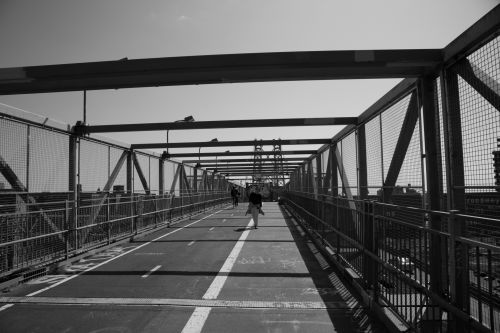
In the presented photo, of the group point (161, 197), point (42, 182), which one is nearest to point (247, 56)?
point (42, 182)

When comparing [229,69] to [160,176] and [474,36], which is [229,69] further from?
[160,176]

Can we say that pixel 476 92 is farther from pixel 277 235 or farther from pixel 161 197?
pixel 161 197

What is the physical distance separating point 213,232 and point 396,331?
1106 centimetres

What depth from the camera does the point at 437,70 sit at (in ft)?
17.0

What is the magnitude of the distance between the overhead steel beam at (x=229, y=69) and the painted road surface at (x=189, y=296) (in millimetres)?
3455

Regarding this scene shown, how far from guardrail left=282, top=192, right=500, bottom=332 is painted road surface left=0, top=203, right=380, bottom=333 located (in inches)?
19.1

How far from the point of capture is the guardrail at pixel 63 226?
24.3 feet

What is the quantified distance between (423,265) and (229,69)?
369 centimetres

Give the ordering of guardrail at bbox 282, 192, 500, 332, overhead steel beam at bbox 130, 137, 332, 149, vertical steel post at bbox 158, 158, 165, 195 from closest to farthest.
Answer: guardrail at bbox 282, 192, 500, 332
overhead steel beam at bbox 130, 137, 332, 149
vertical steel post at bbox 158, 158, 165, 195

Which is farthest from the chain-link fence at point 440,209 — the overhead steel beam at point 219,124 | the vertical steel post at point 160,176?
the vertical steel post at point 160,176

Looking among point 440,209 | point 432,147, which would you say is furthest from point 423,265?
point 432,147

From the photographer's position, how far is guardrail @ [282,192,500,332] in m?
3.04

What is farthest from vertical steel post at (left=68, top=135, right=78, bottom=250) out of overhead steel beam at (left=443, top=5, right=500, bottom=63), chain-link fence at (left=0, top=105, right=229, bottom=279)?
overhead steel beam at (left=443, top=5, right=500, bottom=63)

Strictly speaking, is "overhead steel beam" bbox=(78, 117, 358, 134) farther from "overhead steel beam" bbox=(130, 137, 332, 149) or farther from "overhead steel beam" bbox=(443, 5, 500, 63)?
"overhead steel beam" bbox=(443, 5, 500, 63)
